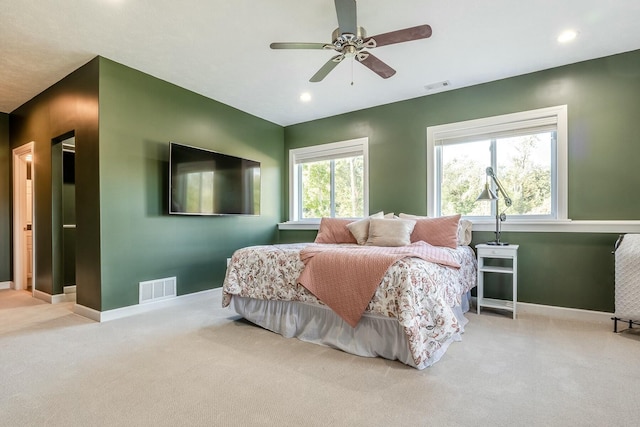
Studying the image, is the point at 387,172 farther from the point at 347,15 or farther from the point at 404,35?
the point at 347,15

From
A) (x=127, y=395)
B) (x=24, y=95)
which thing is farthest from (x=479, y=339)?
(x=24, y=95)

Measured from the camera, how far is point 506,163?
12.2 ft

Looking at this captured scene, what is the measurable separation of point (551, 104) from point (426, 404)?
3358 mm

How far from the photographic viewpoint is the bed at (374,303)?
2115mm

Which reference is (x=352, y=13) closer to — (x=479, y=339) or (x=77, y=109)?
(x=479, y=339)

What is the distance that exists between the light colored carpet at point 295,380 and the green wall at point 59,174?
790 millimetres

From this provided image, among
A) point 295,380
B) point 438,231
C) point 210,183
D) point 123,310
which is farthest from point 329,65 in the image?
point 123,310

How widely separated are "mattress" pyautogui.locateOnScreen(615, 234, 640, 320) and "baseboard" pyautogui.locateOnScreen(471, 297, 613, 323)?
430 millimetres

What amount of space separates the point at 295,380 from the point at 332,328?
2.03 ft

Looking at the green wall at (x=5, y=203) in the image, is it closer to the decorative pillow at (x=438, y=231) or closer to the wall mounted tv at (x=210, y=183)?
the wall mounted tv at (x=210, y=183)

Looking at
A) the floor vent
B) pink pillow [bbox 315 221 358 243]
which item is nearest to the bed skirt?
the floor vent

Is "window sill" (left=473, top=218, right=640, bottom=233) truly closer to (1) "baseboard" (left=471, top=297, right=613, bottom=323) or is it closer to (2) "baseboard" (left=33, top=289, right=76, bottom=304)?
(1) "baseboard" (left=471, top=297, right=613, bottom=323)

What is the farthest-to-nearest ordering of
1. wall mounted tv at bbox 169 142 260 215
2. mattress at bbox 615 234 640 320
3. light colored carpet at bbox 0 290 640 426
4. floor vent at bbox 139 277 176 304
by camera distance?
wall mounted tv at bbox 169 142 260 215 → floor vent at bbox 139 277 176 304 → mattress at bbox 615 234 640 320 → light colored carpet at bbox 0 290 640 426

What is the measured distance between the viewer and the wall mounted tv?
3672 mm
